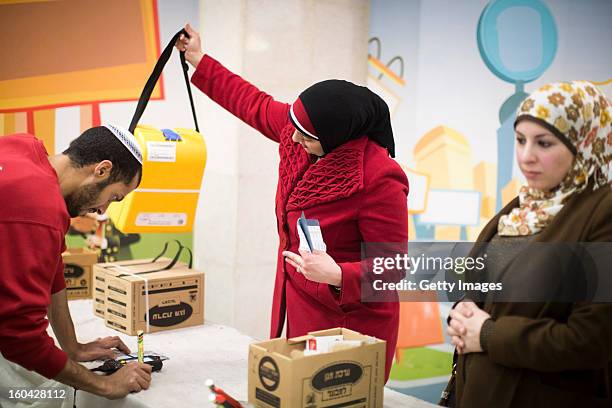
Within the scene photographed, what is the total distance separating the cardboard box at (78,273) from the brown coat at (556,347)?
226 centimetres

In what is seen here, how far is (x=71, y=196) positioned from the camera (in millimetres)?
2035

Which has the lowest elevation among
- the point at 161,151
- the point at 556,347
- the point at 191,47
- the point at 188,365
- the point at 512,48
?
the point at 188,365

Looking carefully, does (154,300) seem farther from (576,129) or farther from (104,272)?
(576,129)

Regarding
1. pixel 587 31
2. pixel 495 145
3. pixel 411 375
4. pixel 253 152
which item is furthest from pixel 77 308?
pixel 587 31

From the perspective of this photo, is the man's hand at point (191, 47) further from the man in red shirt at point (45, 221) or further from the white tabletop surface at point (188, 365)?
the white tabletop surface at point (188, 365)

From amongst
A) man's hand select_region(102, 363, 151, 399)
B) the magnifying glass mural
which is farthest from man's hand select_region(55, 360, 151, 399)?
the magnifying glass mural

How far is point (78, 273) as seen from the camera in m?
3.23

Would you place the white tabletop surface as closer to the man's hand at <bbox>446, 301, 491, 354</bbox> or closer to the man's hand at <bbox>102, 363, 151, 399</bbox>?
the man's hand at <bbox>102, 363, 151, 399</bbox>

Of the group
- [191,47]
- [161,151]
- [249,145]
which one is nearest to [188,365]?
[161,151]

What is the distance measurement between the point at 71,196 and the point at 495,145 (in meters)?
2.70

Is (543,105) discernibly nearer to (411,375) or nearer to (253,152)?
(253,152)

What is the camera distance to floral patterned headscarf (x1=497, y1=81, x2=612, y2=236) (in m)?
1.44

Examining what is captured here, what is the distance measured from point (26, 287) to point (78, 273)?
1.53 m

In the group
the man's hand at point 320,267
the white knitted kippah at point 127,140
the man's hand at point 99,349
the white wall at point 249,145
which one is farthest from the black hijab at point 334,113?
the white wall at point 249,145
